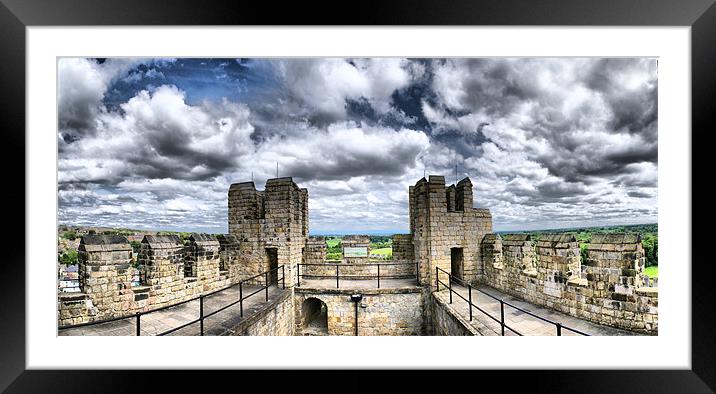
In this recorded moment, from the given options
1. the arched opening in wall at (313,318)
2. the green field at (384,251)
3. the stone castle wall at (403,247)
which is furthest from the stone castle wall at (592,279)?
the arched opening in wall at (313,318)

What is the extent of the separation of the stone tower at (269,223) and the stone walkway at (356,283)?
1.78 feet

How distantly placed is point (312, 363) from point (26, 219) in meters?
2.37

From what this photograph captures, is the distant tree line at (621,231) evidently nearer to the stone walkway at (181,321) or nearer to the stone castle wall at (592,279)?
the stone castle wall at (592,279)

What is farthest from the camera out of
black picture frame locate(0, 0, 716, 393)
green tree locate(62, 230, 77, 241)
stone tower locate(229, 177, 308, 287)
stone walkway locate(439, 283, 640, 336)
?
stone tower locate(229, 177, 308, 287)

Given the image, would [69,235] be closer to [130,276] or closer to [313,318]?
[130,276]

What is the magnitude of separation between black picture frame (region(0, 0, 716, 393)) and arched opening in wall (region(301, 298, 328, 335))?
524 cm

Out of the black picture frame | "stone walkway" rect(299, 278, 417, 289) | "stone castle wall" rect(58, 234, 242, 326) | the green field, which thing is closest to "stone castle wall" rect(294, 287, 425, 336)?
"stone walkway" rect(299, 278, 417, 289)

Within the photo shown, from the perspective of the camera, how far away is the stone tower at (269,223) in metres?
7.33

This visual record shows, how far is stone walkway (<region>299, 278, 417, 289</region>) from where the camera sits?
23.3 feet

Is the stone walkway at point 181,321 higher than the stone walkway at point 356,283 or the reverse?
higher

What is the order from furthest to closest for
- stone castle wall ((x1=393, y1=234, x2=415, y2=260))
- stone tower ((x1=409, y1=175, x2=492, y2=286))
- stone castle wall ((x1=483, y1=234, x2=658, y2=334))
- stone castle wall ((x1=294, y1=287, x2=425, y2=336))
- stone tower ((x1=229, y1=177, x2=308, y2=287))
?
stone castle wall ((x1=393, y1=234, x2=415, y2=260)) < stone tower ((x1=229, y1=177, x2=308, y2=287)) < stone tower ((x1=409, y1=175, x2=492, y2=286)) < stone castle wall ((x1=294, y1=287, x2=425, y2=336)) < stone castle wall ((x1=483, y1=234, x2=658, y2=334))

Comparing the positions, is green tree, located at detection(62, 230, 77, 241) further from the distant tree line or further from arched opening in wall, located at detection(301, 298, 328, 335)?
the distant tree line
